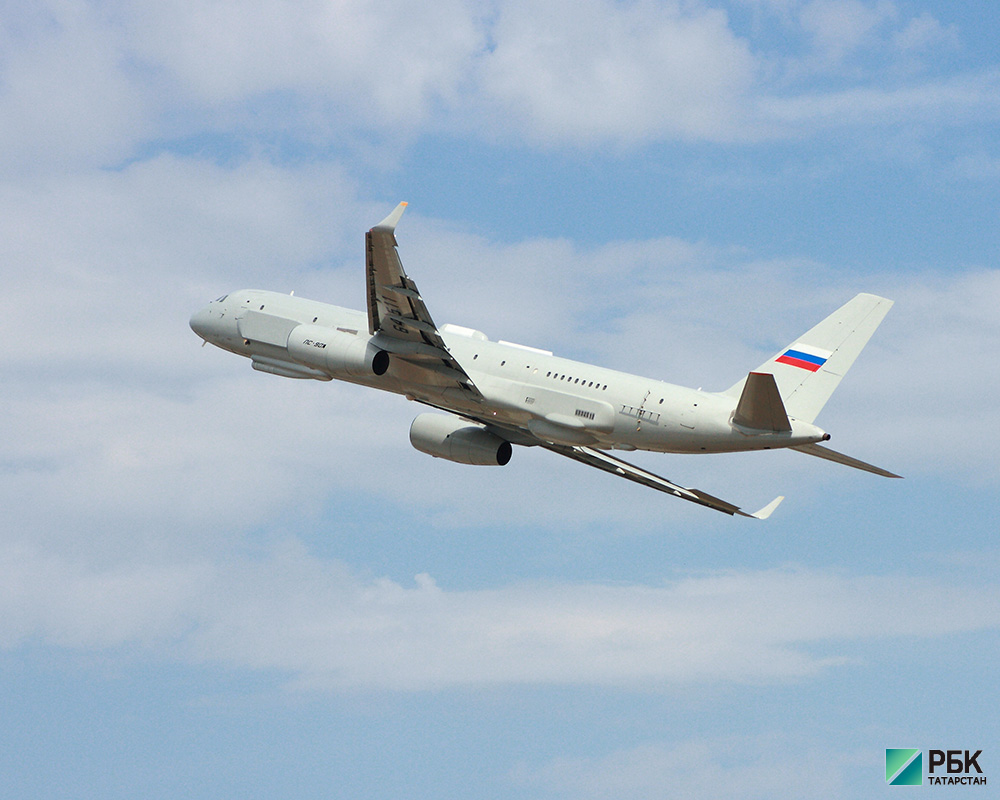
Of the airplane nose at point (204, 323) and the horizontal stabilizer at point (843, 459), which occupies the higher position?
the airplane nose at point (204, 323)

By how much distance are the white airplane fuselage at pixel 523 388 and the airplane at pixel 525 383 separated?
0.05 m

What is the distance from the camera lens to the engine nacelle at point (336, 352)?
4909 centimetres

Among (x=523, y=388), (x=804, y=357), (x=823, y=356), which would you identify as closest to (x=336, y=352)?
(x=523, y=388)

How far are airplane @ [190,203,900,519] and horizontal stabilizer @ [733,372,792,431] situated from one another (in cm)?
4

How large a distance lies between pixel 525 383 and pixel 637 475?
7.81m

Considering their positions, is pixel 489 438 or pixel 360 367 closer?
pixel 360 367

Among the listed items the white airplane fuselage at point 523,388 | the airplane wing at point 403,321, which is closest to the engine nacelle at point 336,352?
the white airplane fuselage at point 523,388

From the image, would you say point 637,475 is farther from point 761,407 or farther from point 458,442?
point 761,407

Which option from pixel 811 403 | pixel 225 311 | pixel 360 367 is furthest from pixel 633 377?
pixel 225 311

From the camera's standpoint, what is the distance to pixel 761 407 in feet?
143

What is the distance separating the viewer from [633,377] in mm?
48656

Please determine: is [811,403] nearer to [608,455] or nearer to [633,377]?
[633,377]

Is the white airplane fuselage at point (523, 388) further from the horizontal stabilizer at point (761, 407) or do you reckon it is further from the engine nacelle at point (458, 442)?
the engine nacelle at point (458, 442)

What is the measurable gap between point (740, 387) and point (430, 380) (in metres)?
11.0
